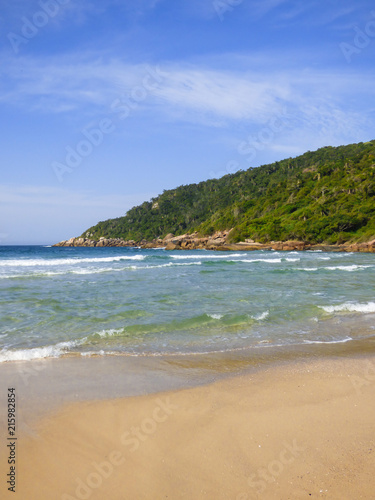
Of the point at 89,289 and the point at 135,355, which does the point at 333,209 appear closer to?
the point at 89,289

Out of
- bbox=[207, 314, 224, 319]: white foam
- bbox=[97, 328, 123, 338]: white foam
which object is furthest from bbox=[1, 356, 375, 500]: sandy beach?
bbox=[207, 314, 224, 319]: white foam

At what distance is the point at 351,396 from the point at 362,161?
3698 inches

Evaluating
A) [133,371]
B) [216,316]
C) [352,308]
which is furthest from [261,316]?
[133,371]

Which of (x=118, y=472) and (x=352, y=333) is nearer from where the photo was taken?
(x=118, y=472)

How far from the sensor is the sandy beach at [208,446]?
2828mm

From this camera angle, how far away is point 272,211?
85.0 meters

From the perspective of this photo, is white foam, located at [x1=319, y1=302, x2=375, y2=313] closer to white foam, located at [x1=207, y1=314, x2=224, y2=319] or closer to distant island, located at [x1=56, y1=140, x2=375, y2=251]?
white foam, located at [x1=207, y1=314, x2=224, y2=319]

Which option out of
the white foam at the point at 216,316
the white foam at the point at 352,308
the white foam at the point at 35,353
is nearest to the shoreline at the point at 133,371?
the white foam at the point at 35,353

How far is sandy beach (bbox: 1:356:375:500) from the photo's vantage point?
2828 mm

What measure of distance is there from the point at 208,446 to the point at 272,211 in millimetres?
85369

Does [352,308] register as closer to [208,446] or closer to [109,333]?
[109,333]

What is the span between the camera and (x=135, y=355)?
643cm

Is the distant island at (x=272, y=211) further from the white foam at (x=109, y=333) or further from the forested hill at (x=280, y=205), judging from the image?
the white foam at (x=109, y=333)

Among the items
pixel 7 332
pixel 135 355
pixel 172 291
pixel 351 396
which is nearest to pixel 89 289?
pixel 172 291
